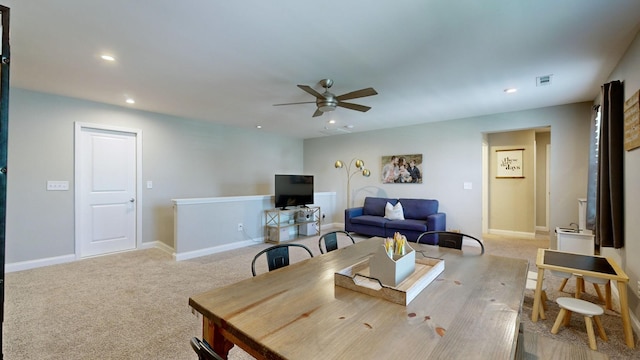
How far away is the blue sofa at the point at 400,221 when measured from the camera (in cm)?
491

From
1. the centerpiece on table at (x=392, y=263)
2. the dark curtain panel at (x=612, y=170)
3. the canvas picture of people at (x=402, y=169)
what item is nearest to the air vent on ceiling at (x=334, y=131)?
the canvas picture of people at (x=402, y=169)

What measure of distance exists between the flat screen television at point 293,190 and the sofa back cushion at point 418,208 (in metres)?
1.95

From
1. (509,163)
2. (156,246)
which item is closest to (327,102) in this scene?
(156,246)

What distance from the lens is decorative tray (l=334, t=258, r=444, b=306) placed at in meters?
1.21

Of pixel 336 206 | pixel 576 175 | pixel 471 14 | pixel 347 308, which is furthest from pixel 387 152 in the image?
pixel 347 308

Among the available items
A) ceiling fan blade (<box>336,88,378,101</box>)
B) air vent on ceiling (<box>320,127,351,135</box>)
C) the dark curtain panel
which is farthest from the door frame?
the dark curtain panel

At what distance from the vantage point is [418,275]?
4.75 ft

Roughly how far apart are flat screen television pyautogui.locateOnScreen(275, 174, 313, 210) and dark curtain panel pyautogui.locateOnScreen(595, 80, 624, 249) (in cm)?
429

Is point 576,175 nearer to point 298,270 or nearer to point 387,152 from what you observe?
point 387,152

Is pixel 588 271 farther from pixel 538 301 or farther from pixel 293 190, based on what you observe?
pixel 293 190

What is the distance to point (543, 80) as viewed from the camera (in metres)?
3.23

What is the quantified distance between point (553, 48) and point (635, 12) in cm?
54

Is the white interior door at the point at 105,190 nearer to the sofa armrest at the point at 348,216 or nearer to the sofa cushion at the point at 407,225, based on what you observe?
the sofa armrest at the point at 348,216

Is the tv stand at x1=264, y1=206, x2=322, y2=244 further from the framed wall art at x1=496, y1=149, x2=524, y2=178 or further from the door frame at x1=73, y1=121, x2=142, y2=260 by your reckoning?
the framed wall art at x1=496, y1=149, x2=524, y2=178
